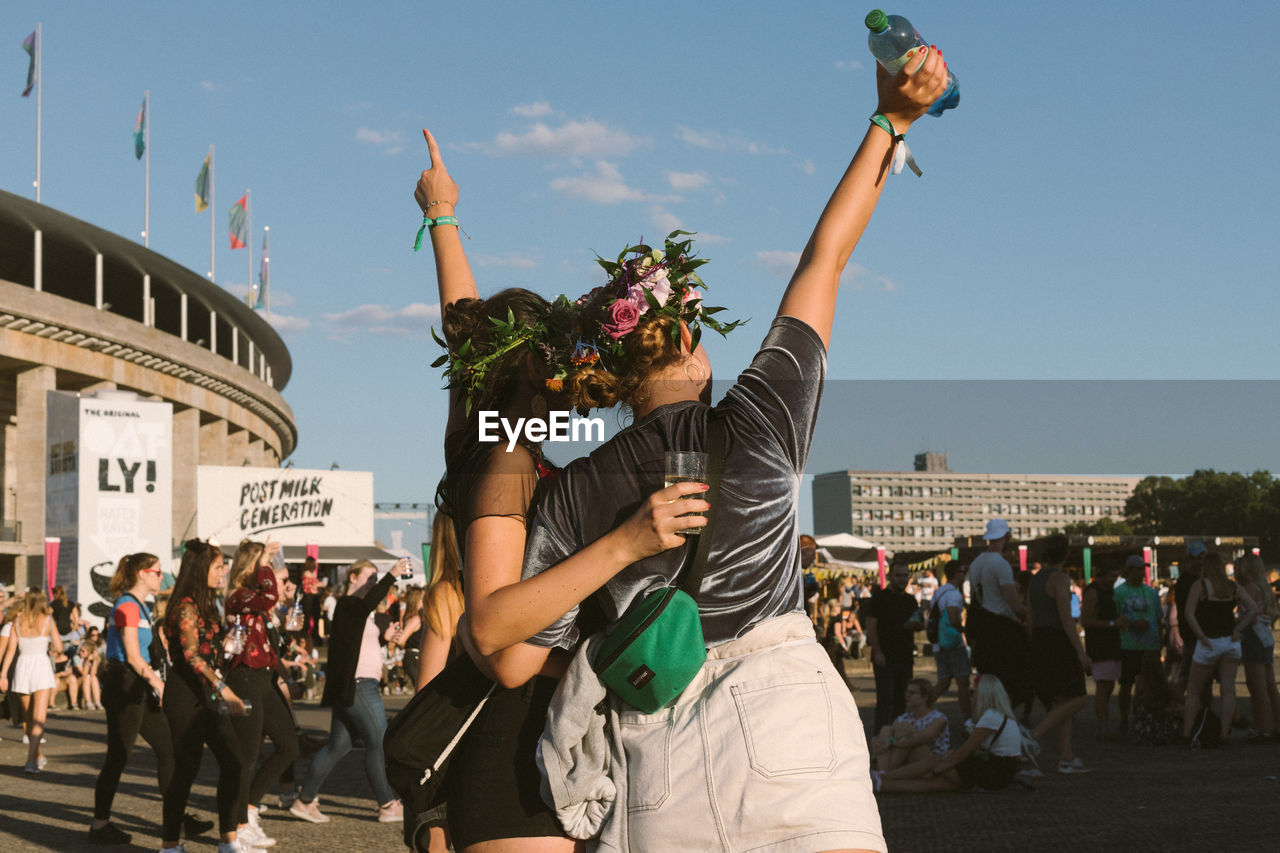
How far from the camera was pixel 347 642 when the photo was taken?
9.29 meters

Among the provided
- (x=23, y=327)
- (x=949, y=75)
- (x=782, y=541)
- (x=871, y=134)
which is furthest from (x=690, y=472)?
(x=23, y=327)

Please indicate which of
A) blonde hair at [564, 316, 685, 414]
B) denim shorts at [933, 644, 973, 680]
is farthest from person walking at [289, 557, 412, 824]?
blonde hair at [564, 316, 685, 414]

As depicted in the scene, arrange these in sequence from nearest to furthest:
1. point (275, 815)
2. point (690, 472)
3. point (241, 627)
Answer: point (690, 472)
point (241, 627)
point (275, 815)

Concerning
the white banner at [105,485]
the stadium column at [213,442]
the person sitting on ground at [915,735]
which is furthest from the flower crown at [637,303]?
the stadium column at [213,442]

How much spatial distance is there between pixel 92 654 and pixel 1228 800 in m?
19.0

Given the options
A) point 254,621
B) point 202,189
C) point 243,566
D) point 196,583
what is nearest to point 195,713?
point 254,621

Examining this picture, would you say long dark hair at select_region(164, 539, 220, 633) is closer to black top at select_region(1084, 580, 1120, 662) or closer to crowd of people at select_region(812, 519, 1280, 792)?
crowd of people at select_region(812, 519, 1280, 792)

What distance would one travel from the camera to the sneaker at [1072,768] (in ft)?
35.1

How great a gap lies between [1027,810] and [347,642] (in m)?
5.05

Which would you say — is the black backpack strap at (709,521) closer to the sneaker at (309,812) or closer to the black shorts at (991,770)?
the sneaker at (309,812)

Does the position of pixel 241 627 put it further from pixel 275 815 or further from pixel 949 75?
pixel 949 75

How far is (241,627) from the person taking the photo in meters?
8.37

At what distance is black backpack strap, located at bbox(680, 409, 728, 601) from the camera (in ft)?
6.86

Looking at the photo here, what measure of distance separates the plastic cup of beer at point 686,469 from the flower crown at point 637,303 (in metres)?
0.27
